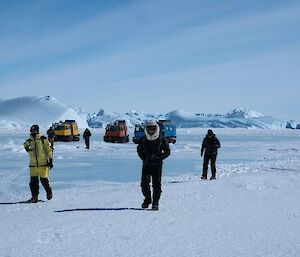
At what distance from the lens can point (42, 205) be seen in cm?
798

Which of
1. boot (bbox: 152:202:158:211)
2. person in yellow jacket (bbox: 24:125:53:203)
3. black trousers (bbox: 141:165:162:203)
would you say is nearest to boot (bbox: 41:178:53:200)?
person in yellow jacket (bbox: 24:125:53:203)

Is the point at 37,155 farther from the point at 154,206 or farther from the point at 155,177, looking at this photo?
the point at 154,206

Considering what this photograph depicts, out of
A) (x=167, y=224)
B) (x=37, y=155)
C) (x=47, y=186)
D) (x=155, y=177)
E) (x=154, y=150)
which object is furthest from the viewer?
(x=47, y=186)

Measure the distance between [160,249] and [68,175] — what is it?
37.8 feet

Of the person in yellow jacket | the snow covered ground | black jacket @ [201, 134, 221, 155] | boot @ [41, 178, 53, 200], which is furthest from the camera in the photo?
black jacket @ [201, 134, 221, 155]

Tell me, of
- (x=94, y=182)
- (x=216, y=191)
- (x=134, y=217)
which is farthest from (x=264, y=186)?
(x=94, y=182)

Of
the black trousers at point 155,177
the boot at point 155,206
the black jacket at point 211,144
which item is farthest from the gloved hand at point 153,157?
the black jacket at point 211,144

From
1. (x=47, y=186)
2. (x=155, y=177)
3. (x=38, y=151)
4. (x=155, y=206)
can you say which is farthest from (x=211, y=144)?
(x=155, y=206)

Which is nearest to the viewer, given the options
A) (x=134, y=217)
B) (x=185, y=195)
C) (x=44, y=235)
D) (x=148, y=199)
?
(x=44, y=235)

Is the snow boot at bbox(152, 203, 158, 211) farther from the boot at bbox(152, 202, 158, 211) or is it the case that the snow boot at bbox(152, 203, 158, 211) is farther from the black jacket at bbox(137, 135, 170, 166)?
the black jacket at bbox(137, 135, 170, 166)

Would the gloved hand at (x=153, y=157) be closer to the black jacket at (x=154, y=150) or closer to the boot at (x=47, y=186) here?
the black jacket at (x=154, y=150)

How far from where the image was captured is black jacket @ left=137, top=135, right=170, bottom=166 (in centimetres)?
704

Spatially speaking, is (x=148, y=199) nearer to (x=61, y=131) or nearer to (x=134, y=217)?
(x=134, y=217)

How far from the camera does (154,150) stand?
7039 mm
